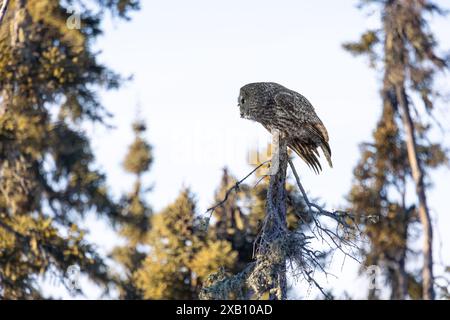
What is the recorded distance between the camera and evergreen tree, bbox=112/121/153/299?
33250 millimetres

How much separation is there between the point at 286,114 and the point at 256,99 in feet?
1.29

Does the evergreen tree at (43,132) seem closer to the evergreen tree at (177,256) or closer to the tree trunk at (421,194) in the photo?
the evergreen tree at (177,256)

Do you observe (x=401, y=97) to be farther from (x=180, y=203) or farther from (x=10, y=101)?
(x=10, y=101)

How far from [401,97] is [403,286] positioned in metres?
4.86

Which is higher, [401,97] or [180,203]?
[401,97]

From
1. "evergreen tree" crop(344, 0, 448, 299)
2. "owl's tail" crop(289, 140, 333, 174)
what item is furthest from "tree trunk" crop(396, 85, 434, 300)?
"owl's tail" crop(289, 140, 333, 174)


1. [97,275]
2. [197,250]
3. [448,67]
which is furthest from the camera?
[448,67]

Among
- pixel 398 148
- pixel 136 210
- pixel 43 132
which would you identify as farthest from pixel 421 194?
pixel 136 210

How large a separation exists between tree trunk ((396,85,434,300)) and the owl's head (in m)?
12.5

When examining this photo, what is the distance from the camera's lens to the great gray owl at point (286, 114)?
991 cm

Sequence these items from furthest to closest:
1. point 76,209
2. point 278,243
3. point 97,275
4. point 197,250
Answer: point 76,209, point 97,275, point 197,250, point 278,243
